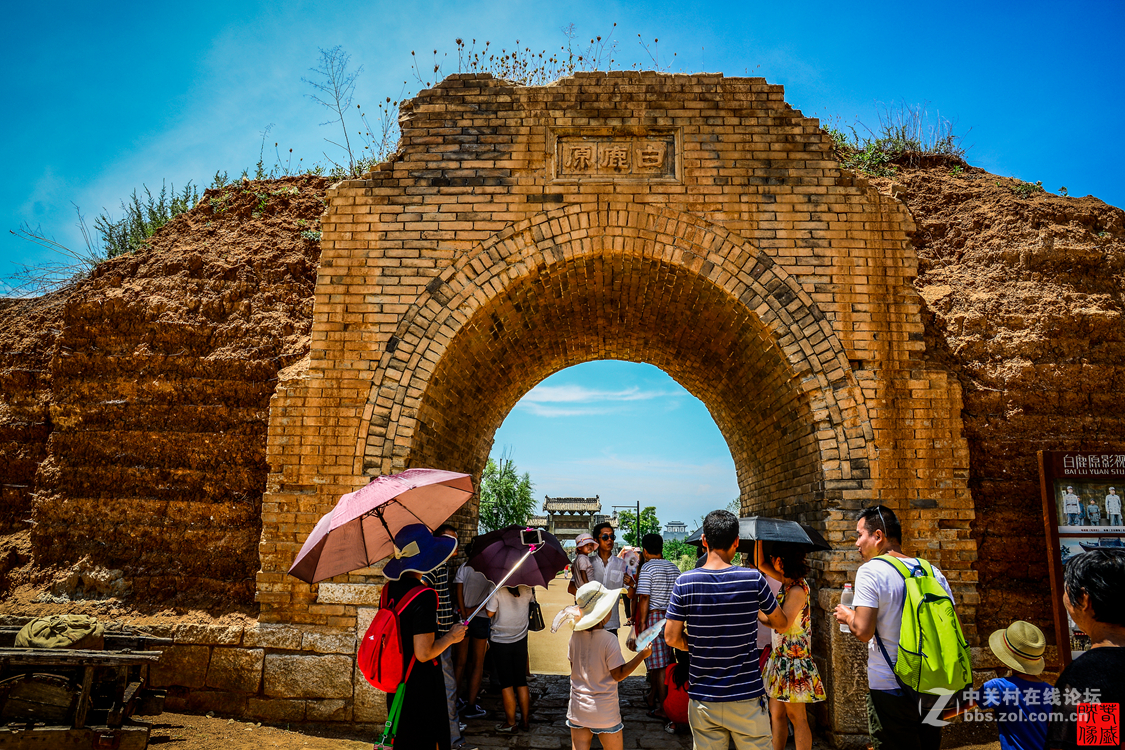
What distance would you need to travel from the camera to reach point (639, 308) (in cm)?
821

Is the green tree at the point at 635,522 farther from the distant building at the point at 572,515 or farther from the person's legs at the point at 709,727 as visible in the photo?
the person's legs at the point at 709,727

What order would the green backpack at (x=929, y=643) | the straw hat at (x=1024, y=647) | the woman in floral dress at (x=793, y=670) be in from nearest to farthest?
the straw hat at (x=1024, y=647)
the green backpack at (x=929, y=643)
the woman in floral dress at (x=793, y=670)

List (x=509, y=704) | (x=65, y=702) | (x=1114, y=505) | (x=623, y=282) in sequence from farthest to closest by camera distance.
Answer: (x=623, y=282) < (x=509, y=704) < (x=1114, y=505) < (x=65, y=702)

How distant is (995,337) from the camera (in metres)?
6.81

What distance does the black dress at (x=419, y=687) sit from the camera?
3502mm

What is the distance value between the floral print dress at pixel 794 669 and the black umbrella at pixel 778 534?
0.46 m

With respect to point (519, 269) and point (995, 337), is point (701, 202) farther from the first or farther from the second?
point (995, 337)

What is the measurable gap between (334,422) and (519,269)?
2.58 meters

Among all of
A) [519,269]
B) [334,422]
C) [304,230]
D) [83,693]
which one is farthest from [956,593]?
[304,230]

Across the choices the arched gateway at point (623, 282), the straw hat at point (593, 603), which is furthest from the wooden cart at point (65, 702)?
the straw hat at point (593, 603)

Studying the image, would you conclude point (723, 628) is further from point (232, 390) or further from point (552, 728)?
point (232, 390)

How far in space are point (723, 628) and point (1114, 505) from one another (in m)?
5.01

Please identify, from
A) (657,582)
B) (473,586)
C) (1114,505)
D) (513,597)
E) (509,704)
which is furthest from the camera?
(473,586)

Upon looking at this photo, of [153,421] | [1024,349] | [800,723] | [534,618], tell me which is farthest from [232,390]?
[1024,349]
